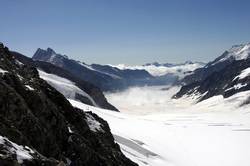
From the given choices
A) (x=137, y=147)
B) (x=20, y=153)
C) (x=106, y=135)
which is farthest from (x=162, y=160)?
(x=20, y=153)

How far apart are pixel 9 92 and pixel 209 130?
117667mm

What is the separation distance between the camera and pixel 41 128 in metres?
33.4

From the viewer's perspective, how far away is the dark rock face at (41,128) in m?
26.5

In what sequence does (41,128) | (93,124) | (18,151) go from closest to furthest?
(18,151) → (41,128) → (93,124)

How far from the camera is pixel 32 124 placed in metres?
32.0

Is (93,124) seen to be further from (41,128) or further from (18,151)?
(18,151)

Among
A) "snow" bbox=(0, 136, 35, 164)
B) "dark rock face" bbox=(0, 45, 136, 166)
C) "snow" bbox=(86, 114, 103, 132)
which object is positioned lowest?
"snow" bbox=(0, 136, 35, 164)

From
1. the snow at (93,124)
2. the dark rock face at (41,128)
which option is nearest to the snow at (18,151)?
the dark rock face at (41,128)

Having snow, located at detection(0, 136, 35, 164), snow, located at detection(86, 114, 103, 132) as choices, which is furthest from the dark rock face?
snow, located at detection(86, 114, 103, 132)

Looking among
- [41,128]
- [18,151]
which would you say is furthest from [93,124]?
[18,151]

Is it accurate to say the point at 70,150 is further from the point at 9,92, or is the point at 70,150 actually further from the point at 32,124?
the point at 9,92

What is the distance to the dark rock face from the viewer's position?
26.5 m

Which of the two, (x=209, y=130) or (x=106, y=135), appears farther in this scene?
(x=209, y=130)

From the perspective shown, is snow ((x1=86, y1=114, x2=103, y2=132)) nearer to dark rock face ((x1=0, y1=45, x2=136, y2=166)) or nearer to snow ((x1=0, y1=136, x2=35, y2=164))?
dark rock face ((x1=0, y1=45, x2=136, y2=166))
